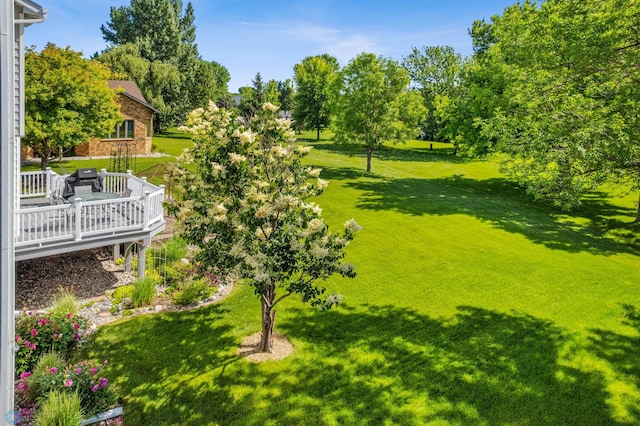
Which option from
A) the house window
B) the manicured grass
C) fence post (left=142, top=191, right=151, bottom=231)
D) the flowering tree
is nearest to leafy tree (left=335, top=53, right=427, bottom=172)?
the manicured grass

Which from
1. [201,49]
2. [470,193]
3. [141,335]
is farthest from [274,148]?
[201,49]

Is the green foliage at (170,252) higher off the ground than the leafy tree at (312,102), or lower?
lower

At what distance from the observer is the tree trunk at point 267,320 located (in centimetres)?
921

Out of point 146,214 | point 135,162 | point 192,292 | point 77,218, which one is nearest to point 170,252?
point 146,214

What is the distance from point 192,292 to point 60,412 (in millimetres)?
5445

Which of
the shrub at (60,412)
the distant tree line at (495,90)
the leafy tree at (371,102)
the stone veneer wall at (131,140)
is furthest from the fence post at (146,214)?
the stone veneer wall at (131,140)

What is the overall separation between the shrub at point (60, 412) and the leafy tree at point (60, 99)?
Result: 64.5 feet

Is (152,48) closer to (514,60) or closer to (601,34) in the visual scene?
(514,60)

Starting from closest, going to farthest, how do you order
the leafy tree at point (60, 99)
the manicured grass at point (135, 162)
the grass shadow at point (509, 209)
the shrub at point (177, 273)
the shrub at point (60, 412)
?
the shrub at point (60, 412), the shrub at point (177, 273), the grass shadow at point (509, 209), the leafy tree at point (60, 99), the manicured grass at point (135, 162)

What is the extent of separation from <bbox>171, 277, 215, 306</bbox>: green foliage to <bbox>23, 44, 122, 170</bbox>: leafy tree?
15.7m

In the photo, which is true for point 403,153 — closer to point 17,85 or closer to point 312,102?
point 312,102

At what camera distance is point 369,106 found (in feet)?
106

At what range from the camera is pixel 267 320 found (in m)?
9.41

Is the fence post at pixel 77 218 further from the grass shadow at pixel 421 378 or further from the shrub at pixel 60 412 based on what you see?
the grass shadow at pixel 421 378
